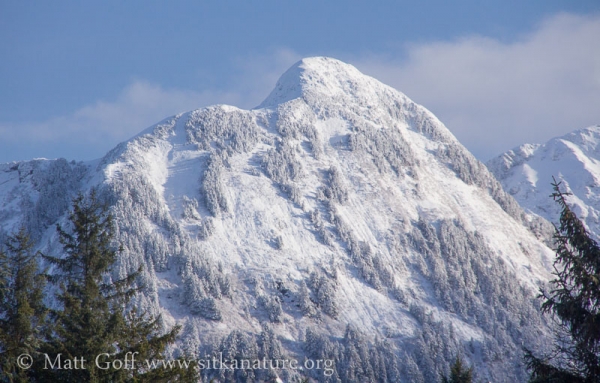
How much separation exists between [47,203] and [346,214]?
71.6 m

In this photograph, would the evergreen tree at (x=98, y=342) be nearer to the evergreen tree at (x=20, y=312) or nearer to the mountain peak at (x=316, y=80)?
the evergreen tree at (x=20, y=312)

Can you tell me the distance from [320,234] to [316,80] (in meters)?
73.2

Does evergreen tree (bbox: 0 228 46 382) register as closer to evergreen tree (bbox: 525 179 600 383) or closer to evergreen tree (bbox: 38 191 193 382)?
evergreen tree (bbox: 38 191 193 382)

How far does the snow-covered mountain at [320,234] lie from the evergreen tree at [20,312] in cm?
5696

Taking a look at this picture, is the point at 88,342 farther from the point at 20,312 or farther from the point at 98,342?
the point at 20,312

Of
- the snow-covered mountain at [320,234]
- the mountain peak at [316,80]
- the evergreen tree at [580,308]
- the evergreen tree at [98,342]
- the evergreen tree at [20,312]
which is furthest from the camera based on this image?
the mountain peak at [316,80]

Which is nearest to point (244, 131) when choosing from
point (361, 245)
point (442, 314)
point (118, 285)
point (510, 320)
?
point (361, 245)

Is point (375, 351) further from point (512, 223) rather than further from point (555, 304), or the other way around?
point (555, 304)

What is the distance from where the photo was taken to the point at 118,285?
24016 mm

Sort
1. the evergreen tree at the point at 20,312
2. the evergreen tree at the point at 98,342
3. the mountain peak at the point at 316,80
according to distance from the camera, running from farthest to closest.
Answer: the mountain peak at the point at 316,80 < the evergreen tree at the point at 20,312 < the evergreen tree at the point at 98,342

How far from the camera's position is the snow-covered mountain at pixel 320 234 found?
97.6 metres

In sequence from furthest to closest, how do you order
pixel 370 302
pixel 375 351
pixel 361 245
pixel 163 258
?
1. pixel 361 245
2. pixel 370 302
3. pixel 163 258
4. pixel 375 351

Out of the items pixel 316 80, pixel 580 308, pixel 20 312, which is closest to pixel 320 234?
pixel 316 80

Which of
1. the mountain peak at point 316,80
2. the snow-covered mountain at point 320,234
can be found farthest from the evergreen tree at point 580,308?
the mountain peak at point 316,80
